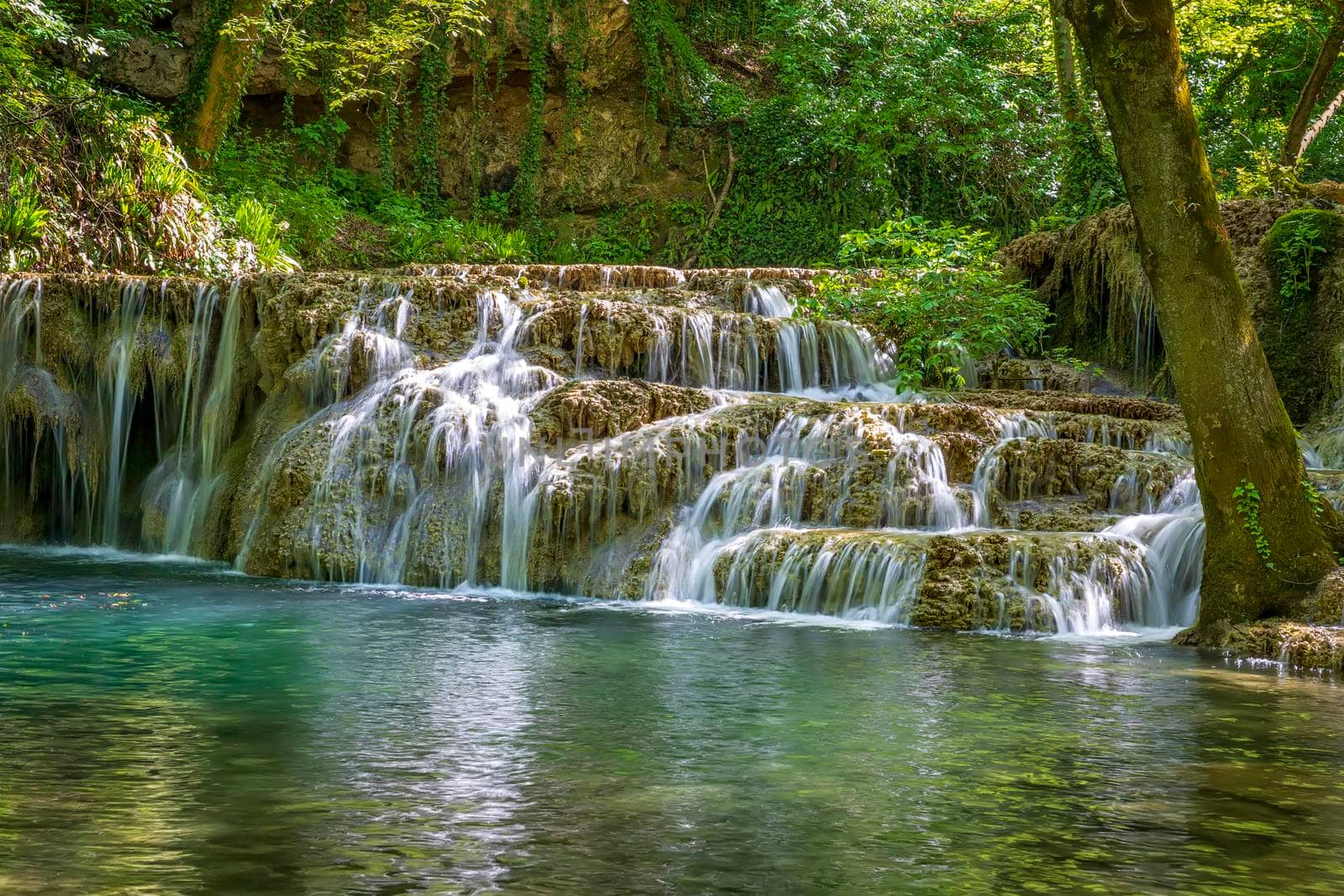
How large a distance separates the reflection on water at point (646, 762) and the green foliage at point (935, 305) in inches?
275

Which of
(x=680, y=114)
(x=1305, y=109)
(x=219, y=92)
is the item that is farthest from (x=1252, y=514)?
(x=680, y=114)

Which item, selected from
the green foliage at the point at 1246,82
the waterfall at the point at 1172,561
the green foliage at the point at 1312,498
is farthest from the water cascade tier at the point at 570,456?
the green foliage at the point at 1246,82

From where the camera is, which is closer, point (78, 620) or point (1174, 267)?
point (1174, 267)

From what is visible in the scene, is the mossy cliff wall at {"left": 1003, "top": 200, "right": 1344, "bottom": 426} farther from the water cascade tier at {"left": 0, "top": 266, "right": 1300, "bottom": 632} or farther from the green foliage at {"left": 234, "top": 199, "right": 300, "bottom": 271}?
the green foliage at {"left": 234, "top": 199, "right": 300, "bottom": 271}

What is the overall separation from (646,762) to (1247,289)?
461 inches

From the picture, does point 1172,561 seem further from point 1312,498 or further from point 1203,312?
point 1203,312

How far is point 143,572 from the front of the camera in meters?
11.4

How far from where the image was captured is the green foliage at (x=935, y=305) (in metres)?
14.8

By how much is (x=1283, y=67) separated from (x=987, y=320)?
12.5m

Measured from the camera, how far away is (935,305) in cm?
1475

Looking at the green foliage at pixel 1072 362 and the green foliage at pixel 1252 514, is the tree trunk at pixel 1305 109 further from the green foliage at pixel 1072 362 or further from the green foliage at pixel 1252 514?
the green foliage at pixel 1252 514

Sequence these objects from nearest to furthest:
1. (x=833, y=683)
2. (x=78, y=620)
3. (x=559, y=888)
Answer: (x=559, y=888) < (x=833, y=683) < (x=78, y=620)

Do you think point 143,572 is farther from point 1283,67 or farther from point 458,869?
point 1283,67

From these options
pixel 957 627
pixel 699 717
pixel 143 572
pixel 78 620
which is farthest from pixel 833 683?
pixel 143 572
